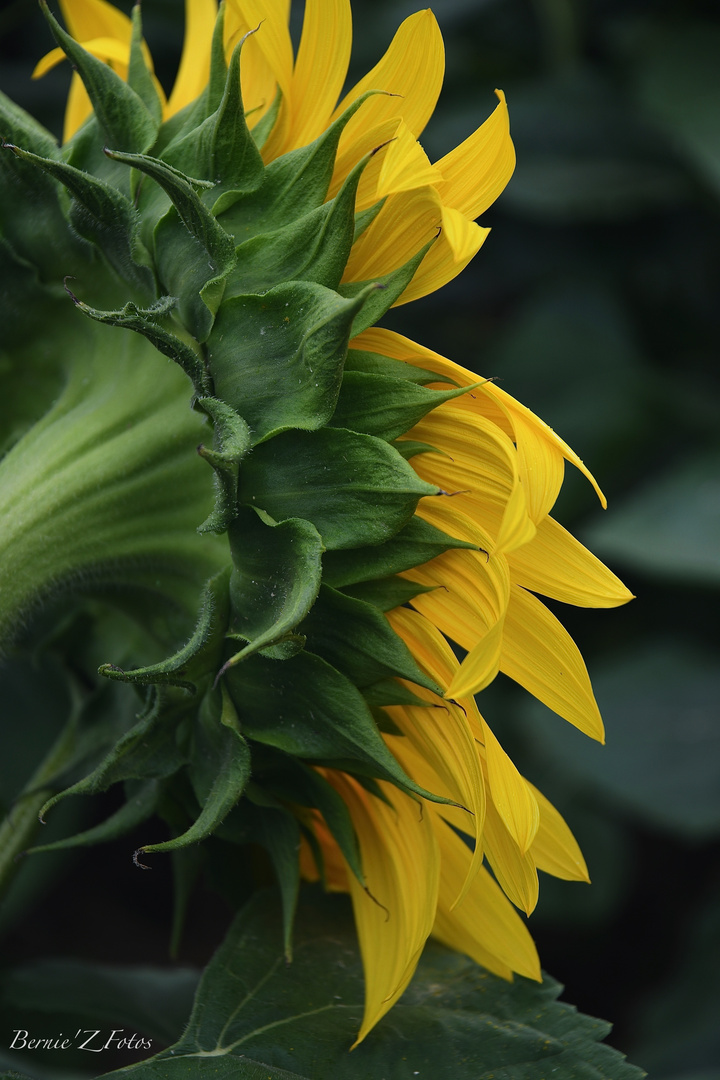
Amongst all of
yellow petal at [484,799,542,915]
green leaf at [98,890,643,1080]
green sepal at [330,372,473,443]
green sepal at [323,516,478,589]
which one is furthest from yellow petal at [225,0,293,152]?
green leaf at [98,890,643,1080]

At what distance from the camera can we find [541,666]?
781 millimetres

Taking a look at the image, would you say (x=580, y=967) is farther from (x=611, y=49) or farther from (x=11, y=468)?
(x=611, y=49)

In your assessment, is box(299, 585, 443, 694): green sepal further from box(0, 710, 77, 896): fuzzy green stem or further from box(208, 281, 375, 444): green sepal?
box(0, 710, 77, 896): fuzzy green stem

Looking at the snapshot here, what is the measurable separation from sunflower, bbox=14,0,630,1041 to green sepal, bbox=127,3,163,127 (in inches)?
1.7

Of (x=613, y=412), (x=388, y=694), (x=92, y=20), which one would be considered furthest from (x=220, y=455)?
(x=613, y=412)

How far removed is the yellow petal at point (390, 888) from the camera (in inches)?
32.7

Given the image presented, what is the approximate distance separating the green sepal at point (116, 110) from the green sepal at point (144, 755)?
1.43ft

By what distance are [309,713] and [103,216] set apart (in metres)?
0.40

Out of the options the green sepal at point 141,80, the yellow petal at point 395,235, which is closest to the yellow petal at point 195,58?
the green sepal at point 141,80

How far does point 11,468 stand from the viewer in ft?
2.72

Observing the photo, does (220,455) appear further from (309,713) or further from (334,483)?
(309,713)

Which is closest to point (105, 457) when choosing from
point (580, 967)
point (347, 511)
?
point (347, 511)

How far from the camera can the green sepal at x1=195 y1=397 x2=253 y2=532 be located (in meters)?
0.70

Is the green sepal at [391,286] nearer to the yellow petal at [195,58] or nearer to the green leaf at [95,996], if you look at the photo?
the yellow petal at [195,58]
